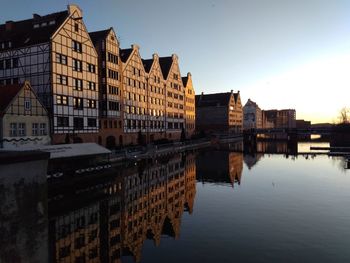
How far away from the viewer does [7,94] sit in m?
44.3

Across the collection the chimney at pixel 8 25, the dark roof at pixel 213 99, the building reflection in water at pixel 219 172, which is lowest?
the building reflection in water at pixel 219 172

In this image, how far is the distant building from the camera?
505 ft

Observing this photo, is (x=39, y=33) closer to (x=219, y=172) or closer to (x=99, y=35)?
(x=99, y=35)

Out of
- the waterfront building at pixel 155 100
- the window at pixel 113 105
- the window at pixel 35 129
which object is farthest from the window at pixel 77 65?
the waterfront building at pixel 155 100

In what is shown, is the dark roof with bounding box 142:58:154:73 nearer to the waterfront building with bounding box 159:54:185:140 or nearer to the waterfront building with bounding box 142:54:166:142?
the waterfront building with bounding box 142:54:166:142

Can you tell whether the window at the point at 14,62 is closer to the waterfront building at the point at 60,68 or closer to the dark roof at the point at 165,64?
the waterfront building at the point at 60,68

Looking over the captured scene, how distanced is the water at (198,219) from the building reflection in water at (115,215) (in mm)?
63

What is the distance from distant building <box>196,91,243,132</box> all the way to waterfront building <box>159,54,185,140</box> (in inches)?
1738

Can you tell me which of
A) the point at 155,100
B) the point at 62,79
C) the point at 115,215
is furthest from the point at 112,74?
the point at 115,215

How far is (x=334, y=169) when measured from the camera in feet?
175

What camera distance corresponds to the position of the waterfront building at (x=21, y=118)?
42219 millimetres

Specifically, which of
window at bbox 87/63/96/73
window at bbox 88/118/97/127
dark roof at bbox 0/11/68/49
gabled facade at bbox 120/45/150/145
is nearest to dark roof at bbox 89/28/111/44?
window at bbox 87/63/96/73

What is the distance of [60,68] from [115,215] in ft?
111

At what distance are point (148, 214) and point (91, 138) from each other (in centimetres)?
3452
